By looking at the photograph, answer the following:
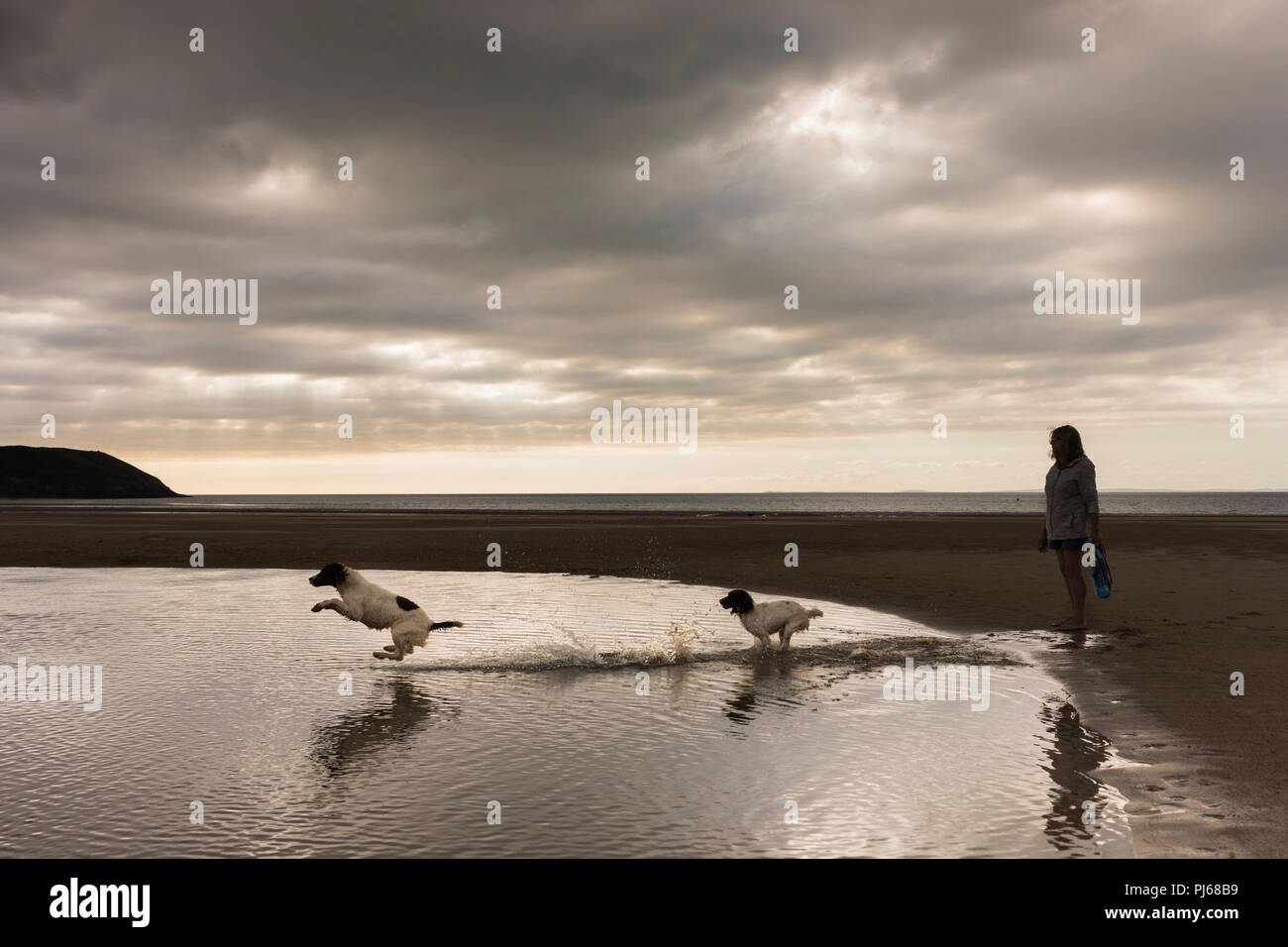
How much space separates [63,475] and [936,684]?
663ft

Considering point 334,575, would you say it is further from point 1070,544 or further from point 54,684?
point 1070,544

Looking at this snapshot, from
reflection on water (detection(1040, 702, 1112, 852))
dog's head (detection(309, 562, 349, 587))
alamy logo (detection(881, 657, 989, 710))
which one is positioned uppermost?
dog's head (detection(309, 562, 349, 587))

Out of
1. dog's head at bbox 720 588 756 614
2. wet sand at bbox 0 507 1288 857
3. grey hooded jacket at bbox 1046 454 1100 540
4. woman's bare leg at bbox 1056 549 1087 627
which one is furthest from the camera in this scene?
woman's bare leg at bbox 1056 549 1087 627

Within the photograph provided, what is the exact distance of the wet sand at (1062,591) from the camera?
6.06m

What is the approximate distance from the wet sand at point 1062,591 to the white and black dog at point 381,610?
24.7ft

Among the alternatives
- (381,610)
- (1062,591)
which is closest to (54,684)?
(381,610)

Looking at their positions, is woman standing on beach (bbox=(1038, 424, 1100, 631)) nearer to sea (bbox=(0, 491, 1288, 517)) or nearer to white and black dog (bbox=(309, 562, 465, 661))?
white and black dog (bbox=(309, 562, 465, 661))

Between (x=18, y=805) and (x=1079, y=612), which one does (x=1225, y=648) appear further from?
(x=18, y=805)

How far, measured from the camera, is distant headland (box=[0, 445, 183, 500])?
165 metres

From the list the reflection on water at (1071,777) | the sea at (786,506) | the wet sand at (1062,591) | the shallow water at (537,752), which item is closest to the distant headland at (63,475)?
the sea at (786,506)

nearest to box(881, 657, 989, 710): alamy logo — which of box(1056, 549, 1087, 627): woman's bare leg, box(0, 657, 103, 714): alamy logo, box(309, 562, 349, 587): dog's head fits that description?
box(1056, 549, 1087, 627): woman's bare leg

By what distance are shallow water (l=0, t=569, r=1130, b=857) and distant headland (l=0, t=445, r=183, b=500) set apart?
589ft

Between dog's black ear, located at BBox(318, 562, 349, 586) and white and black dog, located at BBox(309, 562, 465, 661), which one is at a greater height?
dog's black ear, located at BBox(318, 562, 349, 586)

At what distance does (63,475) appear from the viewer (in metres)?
172
